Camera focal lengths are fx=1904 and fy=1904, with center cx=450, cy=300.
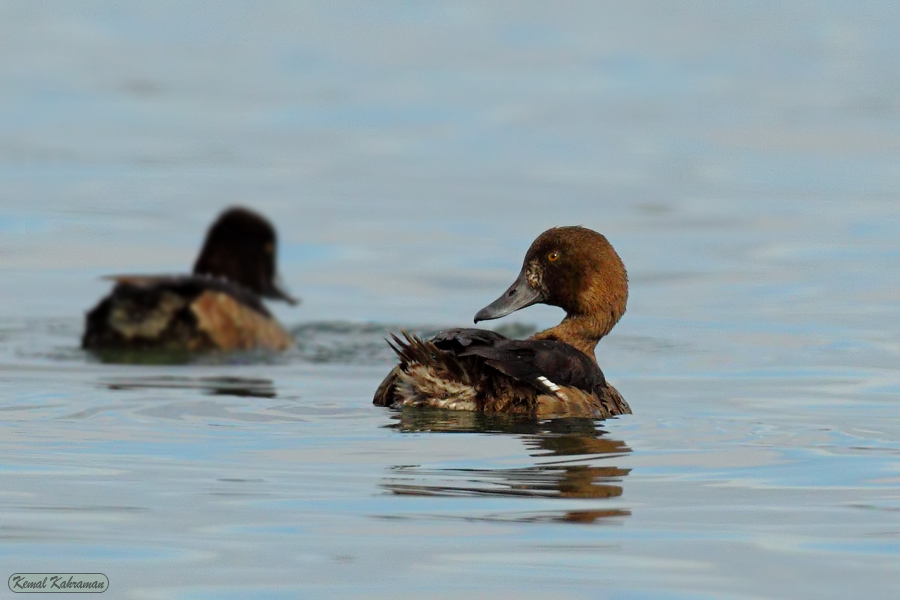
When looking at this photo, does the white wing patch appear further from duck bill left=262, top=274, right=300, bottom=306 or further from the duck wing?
duck bill left=262, top=274, right=300, bottom=306

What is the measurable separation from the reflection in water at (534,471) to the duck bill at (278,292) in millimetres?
7582

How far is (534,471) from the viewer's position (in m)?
7.71

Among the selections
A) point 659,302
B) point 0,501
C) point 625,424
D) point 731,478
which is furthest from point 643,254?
point 0,501

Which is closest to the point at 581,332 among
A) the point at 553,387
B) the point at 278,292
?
the point at 553,387

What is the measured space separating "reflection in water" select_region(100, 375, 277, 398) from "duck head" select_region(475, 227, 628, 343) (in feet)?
5.77

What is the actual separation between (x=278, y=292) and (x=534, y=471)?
949 cm

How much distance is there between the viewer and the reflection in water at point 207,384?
1136 centimetres

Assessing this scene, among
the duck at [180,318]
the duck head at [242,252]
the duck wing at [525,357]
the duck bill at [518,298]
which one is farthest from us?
the duck head at [242,252]

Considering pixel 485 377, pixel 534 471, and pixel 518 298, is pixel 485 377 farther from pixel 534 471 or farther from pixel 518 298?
pixel 534 471

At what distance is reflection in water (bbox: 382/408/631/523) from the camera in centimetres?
718

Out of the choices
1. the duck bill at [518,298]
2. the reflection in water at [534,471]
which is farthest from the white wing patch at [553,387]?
the duck bill at [518,298]

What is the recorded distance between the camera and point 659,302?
16.3 meters

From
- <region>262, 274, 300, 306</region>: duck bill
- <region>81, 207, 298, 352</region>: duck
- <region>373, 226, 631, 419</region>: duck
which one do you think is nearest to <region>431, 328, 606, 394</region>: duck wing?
<region>373, 226, 631, 419</region>: duck

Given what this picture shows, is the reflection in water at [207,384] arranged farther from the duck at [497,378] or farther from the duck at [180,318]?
the duck at [180,318]
